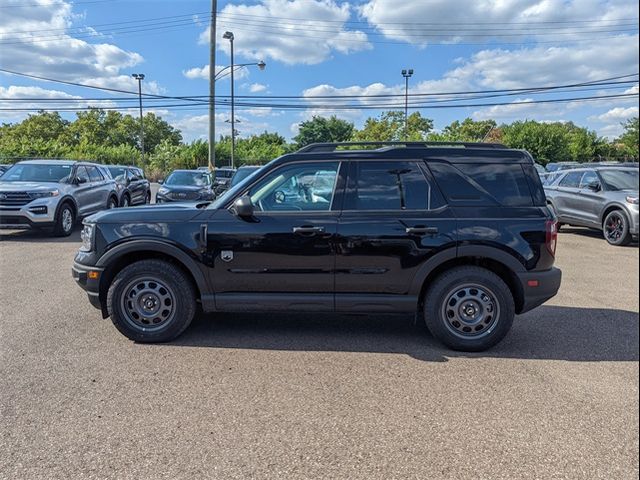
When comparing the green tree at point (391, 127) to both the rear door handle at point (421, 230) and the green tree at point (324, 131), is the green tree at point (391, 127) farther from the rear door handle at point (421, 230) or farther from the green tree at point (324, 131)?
the rear door handle at point (421, 230)

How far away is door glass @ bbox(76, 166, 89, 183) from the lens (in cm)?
1209

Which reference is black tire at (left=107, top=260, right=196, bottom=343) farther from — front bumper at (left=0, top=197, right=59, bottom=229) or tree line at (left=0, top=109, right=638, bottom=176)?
tree line at (left=0, top=109, right=638, bottom=176)

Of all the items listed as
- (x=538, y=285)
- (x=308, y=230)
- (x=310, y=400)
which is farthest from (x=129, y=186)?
(x=538, y=285)

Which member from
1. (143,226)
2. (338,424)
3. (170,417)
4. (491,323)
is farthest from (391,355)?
(143,226)

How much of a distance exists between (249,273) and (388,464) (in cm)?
223

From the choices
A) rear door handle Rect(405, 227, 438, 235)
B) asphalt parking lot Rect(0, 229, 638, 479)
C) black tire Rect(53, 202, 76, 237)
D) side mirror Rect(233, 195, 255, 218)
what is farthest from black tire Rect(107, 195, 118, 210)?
rear door handle Rect(405, 227, 438, 235)

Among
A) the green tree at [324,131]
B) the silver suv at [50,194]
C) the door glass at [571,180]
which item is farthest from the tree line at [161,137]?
the silver suv at [50,194]

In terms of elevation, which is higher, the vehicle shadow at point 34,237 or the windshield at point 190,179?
the windshield at point 190,179

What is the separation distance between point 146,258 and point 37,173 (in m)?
8.95

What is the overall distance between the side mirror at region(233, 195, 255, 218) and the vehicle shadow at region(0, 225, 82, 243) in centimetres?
795

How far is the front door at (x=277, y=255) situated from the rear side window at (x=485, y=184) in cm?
105

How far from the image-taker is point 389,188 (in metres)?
4.47

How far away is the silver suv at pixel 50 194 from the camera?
10.5 meters

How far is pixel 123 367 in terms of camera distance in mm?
4027
